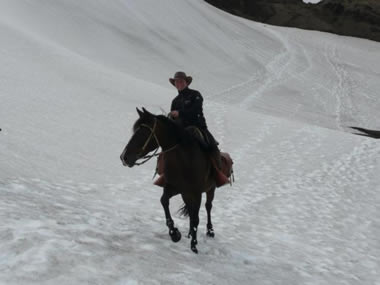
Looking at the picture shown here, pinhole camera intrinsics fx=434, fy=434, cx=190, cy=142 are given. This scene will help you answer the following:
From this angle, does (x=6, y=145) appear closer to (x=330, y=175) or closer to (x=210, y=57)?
(x=330, y=175)

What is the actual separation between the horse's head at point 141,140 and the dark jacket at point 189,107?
0.98m

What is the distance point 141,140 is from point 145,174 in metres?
7.01

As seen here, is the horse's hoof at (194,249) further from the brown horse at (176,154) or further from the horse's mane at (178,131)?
the horse's mane at (178,131)

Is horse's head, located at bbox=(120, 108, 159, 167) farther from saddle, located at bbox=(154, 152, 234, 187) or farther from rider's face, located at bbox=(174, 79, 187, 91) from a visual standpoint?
rider's face, located at bbox=(174, 79, 187, 91)

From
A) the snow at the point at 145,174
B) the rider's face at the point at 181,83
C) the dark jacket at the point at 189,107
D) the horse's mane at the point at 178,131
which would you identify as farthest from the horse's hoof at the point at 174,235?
the rider's face at the point at 181,83

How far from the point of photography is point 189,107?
283 inches

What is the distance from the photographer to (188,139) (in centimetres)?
666

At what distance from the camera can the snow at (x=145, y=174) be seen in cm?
598

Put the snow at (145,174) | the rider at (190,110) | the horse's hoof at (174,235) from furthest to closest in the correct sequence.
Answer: the rider at (190,110) < the horse's hoof at (174,235) < the snow at (145,174)

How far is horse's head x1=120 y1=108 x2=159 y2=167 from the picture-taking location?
238 inches

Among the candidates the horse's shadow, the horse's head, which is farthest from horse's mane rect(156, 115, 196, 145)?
the horse's shadow

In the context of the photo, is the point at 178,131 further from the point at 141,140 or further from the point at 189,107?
the point at 189,107

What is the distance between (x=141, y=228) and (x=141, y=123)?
2.23 meters

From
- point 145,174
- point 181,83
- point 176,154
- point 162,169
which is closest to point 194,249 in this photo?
point 162,169
